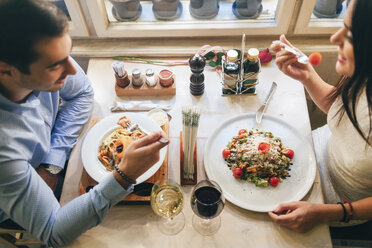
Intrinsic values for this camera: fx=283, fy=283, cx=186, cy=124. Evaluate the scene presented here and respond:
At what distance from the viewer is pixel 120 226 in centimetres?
111

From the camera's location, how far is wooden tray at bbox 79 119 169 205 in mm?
1143

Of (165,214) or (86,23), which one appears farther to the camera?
(86,23)

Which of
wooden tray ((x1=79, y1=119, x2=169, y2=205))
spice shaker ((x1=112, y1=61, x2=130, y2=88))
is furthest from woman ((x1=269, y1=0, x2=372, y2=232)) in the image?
spice shaker ((x1=112, y1=61, x2=130, y2=88))

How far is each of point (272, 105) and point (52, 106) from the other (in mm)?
1097

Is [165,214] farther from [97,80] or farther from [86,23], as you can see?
[86,23]

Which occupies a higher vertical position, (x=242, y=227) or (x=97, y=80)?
(x=97, y=80)

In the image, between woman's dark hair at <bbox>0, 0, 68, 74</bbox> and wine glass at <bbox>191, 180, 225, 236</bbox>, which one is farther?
wine glass at <bbox>191, 180, 225, 236</bbox>

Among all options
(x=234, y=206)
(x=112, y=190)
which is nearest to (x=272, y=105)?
(x=234, y=206)

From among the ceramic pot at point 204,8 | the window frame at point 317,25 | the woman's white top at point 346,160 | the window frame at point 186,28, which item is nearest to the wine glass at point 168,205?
the woman's white top at point 346,160

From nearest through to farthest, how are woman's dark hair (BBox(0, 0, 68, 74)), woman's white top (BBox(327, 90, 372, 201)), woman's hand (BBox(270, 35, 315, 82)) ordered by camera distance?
woman's dark hair (BBox(0, 0, 68, 74)), woman's white top (BBox(327, 90, 372, 201)), woman's hand (BBox(270, 35, 315, 82))

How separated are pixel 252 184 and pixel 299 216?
219 mm

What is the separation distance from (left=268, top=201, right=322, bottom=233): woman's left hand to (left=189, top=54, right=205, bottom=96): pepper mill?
0.72 meters

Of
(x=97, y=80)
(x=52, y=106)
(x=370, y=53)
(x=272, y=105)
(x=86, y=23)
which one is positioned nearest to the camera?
(x=370, y=53)

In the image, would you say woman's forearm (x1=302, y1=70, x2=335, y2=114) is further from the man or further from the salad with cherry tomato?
the man
